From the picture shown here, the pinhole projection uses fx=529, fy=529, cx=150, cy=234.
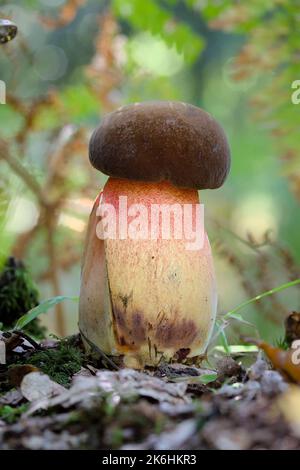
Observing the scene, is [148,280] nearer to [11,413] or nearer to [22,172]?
[11,413]

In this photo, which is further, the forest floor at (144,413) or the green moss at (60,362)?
the green moss at (60,362)

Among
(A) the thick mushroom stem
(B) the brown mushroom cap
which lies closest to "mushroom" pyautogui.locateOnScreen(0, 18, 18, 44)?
(B) the brown mushroom cap

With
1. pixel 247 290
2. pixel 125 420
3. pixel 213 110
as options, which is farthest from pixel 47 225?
pixel 213 110

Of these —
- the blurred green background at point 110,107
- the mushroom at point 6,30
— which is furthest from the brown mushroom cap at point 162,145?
the blurred green background at point 110,107

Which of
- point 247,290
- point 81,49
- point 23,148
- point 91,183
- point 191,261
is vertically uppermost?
point 81,49

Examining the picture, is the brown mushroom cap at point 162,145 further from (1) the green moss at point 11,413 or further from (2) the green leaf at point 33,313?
(1) the green moss at point 11,413

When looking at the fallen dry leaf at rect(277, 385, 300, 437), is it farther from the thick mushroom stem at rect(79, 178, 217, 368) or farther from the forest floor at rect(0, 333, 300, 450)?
the thick mushroom stem at rect(79, 178, 217, 368)

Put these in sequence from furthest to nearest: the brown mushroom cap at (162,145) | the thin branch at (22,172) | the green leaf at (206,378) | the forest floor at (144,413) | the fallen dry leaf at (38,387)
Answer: the thin branch at (22,172) < the brown mushroom cap at (162,145) < the green leaf at (206,378) < the fallen dry leaf at (38,387) < the forest floor at (144,413)
